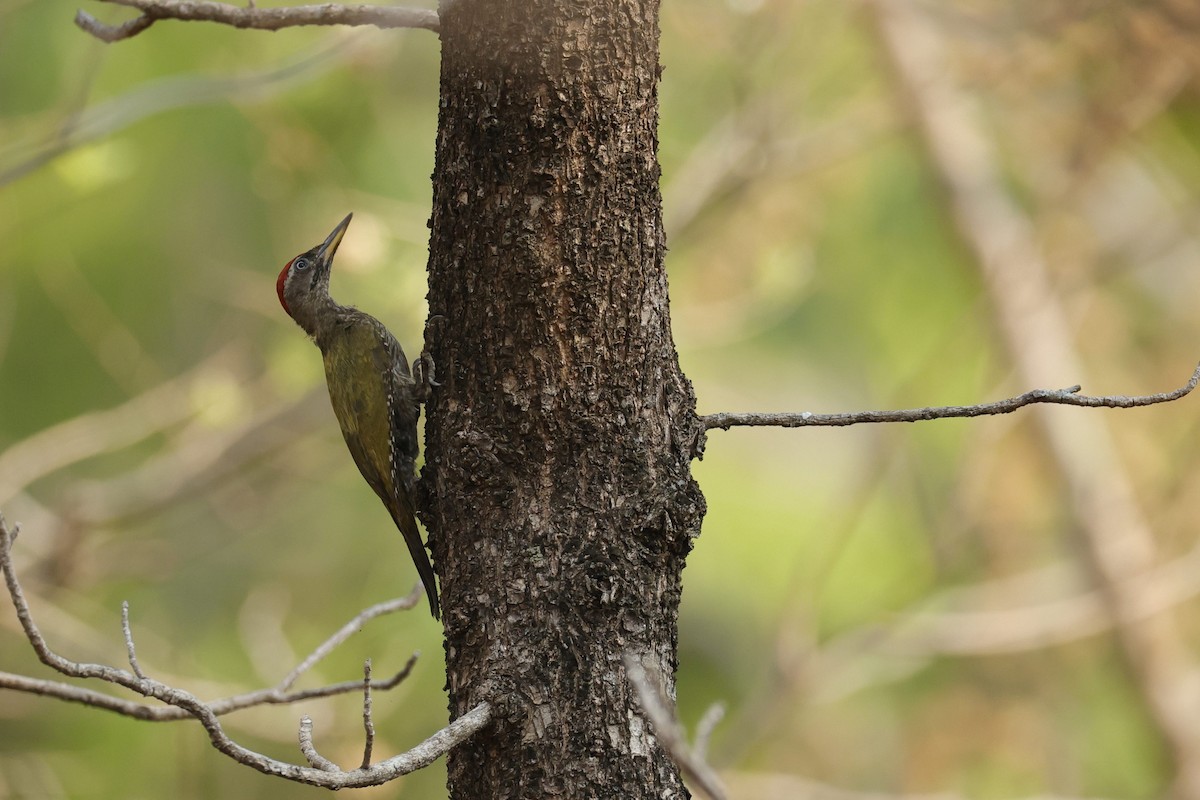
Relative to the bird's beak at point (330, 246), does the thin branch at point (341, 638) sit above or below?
below

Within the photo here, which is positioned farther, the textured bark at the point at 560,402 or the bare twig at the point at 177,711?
the bare twig at the point at 177,711

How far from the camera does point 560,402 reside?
6.66ft

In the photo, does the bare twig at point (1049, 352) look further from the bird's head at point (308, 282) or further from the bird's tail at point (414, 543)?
the bird's tail at point (414, 543)

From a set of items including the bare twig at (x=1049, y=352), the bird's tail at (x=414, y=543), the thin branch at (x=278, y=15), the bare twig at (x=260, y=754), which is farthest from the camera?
the bare twig at (x=1049, y=352)

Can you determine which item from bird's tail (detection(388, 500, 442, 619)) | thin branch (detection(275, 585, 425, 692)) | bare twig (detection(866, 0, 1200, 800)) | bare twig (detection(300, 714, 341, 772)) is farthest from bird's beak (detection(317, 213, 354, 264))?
bare twig (detection(866, 0, 1200, 800))

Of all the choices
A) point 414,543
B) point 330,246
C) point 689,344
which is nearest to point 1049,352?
point 689,344

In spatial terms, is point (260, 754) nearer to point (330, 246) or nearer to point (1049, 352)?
point (330, 246)

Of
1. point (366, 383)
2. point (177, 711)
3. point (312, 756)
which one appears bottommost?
point (312, 756)

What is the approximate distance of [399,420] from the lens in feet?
13.5

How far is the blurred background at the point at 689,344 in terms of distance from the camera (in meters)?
5.77

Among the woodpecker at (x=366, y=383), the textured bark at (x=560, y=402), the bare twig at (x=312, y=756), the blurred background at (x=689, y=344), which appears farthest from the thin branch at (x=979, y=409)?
the blurred background at (x=689, y=344)

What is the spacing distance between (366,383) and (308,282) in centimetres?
64

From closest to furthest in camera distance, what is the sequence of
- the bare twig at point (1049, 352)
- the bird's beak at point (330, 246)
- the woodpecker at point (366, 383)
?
the woodpecker at point (366, 383), the bird's beak at point (330, 246), the bare twig at point (1049, 352)

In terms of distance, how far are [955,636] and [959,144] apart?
126 inches
